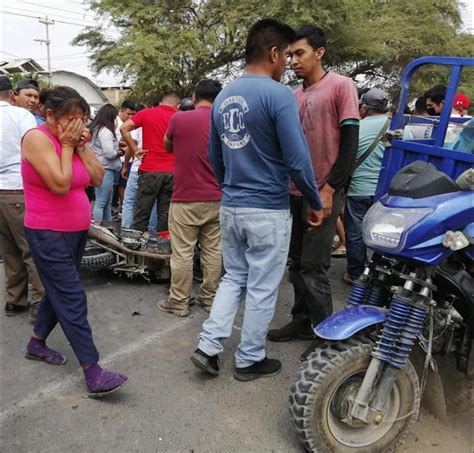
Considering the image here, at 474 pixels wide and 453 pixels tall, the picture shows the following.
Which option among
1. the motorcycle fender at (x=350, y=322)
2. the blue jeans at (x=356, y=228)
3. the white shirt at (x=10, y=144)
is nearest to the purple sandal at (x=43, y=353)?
the white shirt at (x=10, y=144)

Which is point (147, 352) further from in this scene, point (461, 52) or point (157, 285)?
point (461, 52)

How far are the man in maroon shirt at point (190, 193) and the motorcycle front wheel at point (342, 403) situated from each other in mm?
1960

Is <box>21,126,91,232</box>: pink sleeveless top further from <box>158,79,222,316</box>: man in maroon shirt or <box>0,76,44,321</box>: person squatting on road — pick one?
<box>158,79,222,316</box>: man in maroon shirt

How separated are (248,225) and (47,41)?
151 ft

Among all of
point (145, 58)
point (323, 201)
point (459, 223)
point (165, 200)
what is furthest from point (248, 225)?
point (145, 58)

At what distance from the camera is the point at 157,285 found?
4750 millimetres

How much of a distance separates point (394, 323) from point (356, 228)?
8.29 feet

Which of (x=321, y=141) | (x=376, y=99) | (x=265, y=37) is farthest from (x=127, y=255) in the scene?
(x=376, y=99)

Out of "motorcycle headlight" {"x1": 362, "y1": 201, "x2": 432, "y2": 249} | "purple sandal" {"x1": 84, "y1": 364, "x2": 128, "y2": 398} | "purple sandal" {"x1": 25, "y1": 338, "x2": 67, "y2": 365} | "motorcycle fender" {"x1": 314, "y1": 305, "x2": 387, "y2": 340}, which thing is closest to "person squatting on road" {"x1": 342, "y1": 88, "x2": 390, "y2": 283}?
"motorcycle headlight" {"x1": 362, "y1": 201, "x2": 432, "y2": 249}

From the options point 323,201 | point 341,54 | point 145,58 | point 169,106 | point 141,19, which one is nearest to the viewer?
point 323,201

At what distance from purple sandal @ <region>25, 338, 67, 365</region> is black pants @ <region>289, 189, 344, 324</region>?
1.66 m

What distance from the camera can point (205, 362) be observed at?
2.93 metres

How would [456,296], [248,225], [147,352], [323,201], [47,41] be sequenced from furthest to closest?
[47,41]
[147,352]
[323,201]
[248,225]
[456,296]

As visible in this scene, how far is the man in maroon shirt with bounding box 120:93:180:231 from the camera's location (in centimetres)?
531
